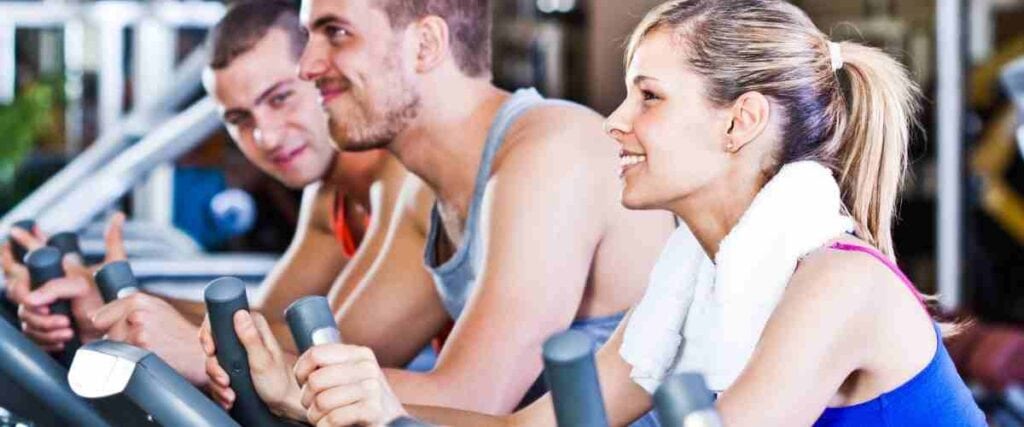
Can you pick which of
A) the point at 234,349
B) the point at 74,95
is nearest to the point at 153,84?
the point at 74,95

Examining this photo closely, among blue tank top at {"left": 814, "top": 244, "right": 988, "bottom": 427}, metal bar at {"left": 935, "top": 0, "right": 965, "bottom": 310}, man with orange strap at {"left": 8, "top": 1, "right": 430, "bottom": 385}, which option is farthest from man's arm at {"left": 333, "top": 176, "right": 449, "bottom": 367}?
metal bar at {"left": 935, "top": 0, "right": 965, "bottom": 310}

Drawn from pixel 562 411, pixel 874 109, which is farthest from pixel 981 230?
pixel 562 411

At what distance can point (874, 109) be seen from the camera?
162cm

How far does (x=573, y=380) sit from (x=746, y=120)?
1.97 ft

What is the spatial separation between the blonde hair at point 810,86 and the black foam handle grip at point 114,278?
0.61 meters

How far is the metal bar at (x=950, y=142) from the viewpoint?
566 cm

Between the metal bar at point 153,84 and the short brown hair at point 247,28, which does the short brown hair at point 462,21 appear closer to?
the short brown hair at point 247,28

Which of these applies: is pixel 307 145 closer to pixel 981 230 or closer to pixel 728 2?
pixel 728 2

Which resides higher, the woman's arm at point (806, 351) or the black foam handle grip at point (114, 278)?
the woman's arm at point (806, 351)

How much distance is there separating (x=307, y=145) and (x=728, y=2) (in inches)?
44.9

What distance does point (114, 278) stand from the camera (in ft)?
5.97

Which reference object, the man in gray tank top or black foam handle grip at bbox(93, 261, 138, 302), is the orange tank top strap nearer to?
the man in gray tank top

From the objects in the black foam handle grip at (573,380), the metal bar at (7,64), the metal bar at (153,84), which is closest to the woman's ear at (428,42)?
the black foam handle grip at (573,380)

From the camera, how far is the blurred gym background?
388cm
